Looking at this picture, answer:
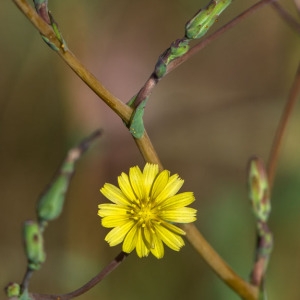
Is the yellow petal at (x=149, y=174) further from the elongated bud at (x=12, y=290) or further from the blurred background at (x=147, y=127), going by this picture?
the blurred background at (x=147, y=127)

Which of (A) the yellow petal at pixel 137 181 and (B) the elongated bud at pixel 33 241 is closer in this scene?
(B) the elongated bud at pixel 33 241

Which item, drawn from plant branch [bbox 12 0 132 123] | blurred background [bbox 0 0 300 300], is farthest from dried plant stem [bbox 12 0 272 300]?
blurred background [bbox 0 0 300 300]

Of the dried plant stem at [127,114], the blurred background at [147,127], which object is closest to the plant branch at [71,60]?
the dried plant stem at [127,114]

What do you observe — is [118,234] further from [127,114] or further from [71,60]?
[71,60]

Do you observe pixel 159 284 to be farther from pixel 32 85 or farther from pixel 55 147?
pixel 32 85

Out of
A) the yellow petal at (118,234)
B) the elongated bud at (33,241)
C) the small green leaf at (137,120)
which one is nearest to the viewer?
the elongated bud at (33,241)

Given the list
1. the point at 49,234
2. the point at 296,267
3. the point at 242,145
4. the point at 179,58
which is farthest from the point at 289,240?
the point at 179,58

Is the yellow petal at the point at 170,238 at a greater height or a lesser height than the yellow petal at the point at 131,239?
lesser
